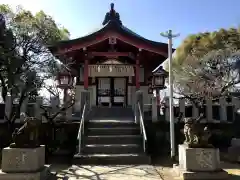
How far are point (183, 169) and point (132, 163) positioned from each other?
2.27 m

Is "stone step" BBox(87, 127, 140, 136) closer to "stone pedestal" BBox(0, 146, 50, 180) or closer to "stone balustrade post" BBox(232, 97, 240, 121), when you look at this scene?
"stone pedestal" BBox(0, 146, 50, 180)

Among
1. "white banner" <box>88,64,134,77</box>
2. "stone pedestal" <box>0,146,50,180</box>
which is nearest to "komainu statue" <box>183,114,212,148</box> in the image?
"stone pedestal" <box>0,146,50,180</box>

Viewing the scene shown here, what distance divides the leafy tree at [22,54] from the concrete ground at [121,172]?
5035 millimetres

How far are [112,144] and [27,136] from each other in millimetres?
4161

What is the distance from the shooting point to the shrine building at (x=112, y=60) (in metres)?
14.7

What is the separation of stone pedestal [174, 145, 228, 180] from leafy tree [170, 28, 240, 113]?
8.82 metres

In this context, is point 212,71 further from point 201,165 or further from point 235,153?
point 201,165

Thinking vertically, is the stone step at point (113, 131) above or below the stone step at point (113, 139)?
above

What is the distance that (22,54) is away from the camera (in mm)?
14320

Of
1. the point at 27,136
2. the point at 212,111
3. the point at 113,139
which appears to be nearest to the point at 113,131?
the point at 113,139

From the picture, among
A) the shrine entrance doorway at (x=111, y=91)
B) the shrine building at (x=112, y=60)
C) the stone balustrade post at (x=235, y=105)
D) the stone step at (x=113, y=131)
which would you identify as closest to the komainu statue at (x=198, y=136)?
the stone step at (x=113, y=131)

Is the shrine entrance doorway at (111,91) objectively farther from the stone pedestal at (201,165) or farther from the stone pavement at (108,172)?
the stone pedestal at (201,165)

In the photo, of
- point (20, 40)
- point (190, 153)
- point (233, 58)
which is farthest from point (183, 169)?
point (233, 58)

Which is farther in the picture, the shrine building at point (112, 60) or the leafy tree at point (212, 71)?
the leafy tree at point (212, 71)
